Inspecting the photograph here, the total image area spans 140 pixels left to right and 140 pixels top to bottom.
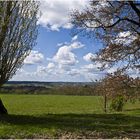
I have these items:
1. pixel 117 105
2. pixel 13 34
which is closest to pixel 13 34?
pixel 13 34

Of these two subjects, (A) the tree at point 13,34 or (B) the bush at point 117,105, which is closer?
(A) the tree at point 13,34

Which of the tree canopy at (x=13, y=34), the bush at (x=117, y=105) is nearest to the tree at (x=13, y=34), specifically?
the tree canopy at (x=13, y=34)

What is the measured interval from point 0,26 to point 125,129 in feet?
30.1

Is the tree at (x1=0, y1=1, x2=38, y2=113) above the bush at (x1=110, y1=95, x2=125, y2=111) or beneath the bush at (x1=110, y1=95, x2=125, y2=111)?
above

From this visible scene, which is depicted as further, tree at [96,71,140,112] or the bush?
the bush

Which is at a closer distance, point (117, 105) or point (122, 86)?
point (122, 86)

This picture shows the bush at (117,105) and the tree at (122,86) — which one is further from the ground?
the tree at (122,86)

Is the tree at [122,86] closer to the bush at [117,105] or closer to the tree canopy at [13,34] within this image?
the tree canopy at [13,34]

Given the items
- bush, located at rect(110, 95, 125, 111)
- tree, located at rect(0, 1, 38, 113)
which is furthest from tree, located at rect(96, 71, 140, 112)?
bush, located at rect(110, 95, 125, 111)

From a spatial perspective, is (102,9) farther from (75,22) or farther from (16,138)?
(16,138)

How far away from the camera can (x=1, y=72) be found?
903 inches

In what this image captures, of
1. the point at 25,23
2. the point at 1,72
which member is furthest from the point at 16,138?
the point at 25,23

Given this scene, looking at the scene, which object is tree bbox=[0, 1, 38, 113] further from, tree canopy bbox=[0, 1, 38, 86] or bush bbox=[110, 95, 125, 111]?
bush bbox=[110, 95, 125, 111]

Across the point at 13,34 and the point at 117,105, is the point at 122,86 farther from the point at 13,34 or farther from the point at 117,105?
the point at 117,105
